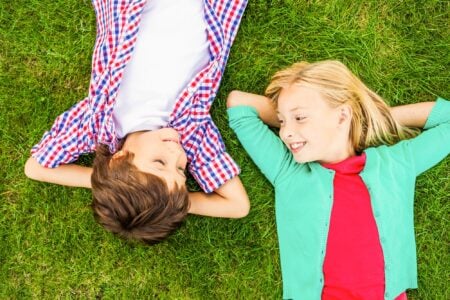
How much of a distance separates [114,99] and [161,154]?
0.48 metres

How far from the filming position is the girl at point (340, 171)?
2727 millimetres

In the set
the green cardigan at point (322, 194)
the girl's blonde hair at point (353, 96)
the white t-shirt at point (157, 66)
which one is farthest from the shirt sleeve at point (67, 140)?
the girl's blonde hair at point (353, 96)

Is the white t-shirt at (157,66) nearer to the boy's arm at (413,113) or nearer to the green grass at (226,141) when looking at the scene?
the green grass at (226,141)

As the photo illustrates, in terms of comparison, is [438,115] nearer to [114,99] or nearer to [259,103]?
[259,103]

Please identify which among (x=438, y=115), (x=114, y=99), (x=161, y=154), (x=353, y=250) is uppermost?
(x=438, y=115)

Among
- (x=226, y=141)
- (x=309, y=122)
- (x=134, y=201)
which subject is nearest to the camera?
(x=134, y=201)

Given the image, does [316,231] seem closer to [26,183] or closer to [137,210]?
[137,210]

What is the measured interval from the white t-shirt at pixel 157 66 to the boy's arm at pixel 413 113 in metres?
1.24

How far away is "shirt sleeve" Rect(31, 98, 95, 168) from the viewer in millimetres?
2797

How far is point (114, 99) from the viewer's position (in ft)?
8.89

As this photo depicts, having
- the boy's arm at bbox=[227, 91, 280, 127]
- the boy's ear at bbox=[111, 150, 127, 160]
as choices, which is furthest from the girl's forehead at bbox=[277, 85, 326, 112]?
the boy's ear at bbox=[111, 150, 127, 160]

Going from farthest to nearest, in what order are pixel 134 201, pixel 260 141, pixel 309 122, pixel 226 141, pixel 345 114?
1. pixel 226 141
2. pixel 260 141
3. pixel 345 114
4. pixel 309 122
5. pixel 134 201

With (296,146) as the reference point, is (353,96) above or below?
above

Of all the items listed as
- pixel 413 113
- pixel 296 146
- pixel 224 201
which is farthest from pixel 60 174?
pixel 413 113
